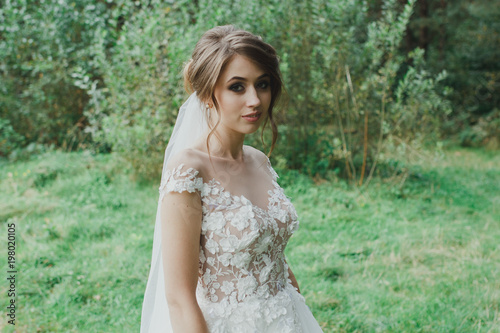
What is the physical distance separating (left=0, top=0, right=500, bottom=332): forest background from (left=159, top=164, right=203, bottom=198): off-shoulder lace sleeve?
1992 mm

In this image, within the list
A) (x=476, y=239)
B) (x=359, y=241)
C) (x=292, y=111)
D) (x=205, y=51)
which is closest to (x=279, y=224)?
(x=205, y=51)

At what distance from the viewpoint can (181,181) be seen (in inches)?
62.5

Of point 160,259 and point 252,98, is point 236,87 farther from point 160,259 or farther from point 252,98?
point 160,259

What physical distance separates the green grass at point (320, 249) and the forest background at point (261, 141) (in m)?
0.02

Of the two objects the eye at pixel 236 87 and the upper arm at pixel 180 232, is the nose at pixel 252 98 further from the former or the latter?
→ the upper arm at pixel 180 232

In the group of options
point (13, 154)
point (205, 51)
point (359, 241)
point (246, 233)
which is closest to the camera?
point (246, 233)

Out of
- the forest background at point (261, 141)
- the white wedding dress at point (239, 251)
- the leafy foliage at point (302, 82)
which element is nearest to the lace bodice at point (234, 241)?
the white wedding dress at point (239, 251)

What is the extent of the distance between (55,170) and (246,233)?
18.9 ft

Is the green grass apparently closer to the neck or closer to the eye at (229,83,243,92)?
the neck

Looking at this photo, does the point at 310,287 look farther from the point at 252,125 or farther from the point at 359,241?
the point at 252,125

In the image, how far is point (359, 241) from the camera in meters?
4.86

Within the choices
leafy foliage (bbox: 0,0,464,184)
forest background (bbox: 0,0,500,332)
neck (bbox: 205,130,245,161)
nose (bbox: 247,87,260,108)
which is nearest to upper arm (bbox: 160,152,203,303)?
neck (bbox: 205,130,245,161)

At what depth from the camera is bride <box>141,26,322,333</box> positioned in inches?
60.8

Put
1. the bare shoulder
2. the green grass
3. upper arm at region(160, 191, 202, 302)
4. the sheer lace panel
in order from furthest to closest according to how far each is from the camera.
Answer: the green grass < the bare shoulder < the sheer lace panel < upper arm at region(160, 191, 202, 302)
